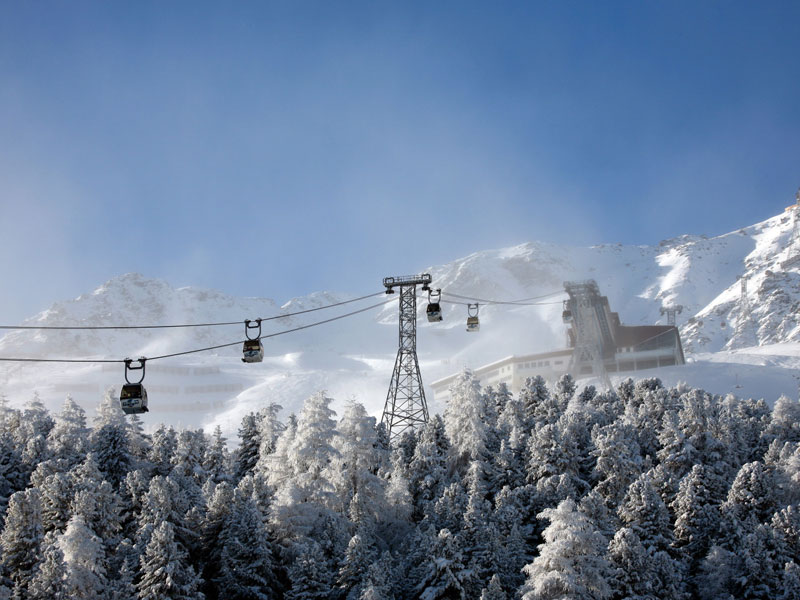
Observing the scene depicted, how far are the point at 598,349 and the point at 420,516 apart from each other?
272 feet

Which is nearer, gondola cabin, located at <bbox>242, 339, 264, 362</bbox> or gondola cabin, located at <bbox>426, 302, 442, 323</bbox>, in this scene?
gondola cabin, located at <bbox>242, 339, 264, 362</bbox>

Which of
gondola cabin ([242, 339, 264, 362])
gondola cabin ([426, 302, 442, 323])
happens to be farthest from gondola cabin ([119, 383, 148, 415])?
gondola cabin ([426, 302, 442, 323])

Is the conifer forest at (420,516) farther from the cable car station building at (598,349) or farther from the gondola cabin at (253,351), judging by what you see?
the cable car station building at (598,349)

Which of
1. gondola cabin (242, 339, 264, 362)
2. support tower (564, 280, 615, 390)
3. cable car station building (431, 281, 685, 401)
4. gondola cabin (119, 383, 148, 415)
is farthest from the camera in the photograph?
cable car station building (431, 281, 685, 401)

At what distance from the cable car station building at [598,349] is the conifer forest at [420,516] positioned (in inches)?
2479

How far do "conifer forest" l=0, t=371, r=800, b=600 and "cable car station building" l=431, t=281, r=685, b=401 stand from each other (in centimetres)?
6296

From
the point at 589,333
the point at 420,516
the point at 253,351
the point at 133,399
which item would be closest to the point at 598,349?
the point at 589,333

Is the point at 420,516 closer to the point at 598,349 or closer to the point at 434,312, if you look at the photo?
→ the point at 434,312

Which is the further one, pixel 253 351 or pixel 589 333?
pixel 589 333

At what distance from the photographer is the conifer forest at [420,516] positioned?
34.7 metres

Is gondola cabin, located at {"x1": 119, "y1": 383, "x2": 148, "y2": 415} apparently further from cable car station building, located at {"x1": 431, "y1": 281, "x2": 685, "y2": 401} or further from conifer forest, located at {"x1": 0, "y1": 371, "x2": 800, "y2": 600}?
cable car station building, located at {"x1": 431, "y1": 281, "x2": 685, "y2": 401}

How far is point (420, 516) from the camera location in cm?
4681

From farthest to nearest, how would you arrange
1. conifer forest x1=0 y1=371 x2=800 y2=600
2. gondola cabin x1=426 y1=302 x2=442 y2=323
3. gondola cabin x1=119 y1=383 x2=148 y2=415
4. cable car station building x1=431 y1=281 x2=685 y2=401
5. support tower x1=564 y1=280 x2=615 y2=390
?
1. cable car station building x1=431 y1=281 x2=685 y2=401
2. support tower x1=564 y1=280 x2=615 y2=390
3. gondola cabin x1=426 y1=302 x2=442 y2=323
4. conifer forest x1=0 y1=371 x2=800 y2=600
5. gondola cabin x1=119 y1=383 x2=148 y2=415

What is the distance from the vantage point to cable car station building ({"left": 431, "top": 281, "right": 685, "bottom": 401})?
122 m
